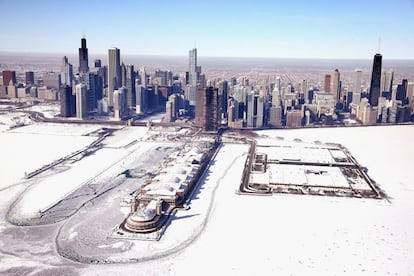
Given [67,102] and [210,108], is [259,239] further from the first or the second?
[67,102]

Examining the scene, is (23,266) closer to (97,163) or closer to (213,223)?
(213,223)

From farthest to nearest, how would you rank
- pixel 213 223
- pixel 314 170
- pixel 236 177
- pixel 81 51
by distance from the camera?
pixel 81 51, pixel 314 170, pixel 236 177, pixel 213 223

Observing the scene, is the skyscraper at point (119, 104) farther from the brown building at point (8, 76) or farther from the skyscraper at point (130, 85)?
the brown building at point (8, 76)

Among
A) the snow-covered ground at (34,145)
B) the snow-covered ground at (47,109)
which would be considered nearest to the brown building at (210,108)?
the snow-covered ground at (34,145)

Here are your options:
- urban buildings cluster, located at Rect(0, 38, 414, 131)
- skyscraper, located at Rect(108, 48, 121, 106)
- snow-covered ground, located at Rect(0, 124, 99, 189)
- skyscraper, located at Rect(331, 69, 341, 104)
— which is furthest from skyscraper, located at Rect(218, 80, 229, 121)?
skyscraper, located at Rect(331, 69, 341, 104)

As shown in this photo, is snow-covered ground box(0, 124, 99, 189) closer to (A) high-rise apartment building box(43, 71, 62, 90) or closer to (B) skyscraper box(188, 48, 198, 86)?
(B) skyscraper box(188, 48, 198, 86)

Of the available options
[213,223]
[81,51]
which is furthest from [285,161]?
[81,51]

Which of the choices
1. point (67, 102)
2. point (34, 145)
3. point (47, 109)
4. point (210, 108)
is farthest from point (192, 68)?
point (34, 145)
